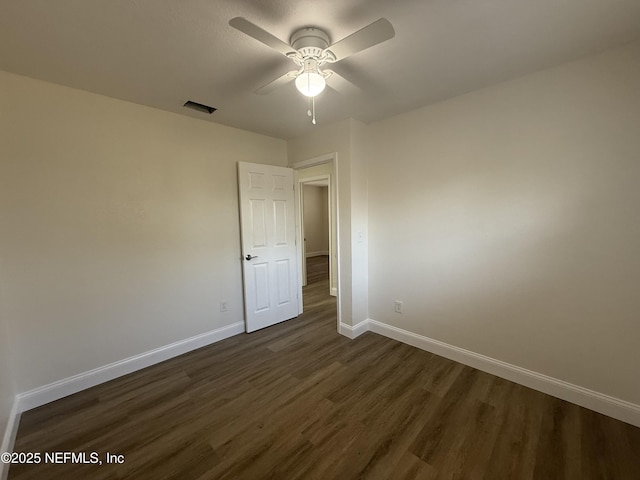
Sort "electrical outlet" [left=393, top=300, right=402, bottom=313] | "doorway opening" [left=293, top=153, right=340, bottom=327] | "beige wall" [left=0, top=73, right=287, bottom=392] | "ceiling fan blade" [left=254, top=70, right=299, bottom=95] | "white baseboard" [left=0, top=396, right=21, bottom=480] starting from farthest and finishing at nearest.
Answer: "doorway opening" [left=293, top=153, right=340, bottom=327]
"electrical outlet" [left=393, top=300, right=402, bottom=313]
"beige wall" [left=0, top=73, right=287, bottom=392]
"ceiling fan blade" [left=254, top=70, right=299, bottom=95]
"white baseboard" [left=0, top=396, right=21, bottom=480]

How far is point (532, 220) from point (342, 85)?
1.85 meters

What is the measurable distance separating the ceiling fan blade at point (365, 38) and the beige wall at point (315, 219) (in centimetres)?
702

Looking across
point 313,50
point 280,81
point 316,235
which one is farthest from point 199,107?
point 316,235

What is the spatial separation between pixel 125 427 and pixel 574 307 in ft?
10.9

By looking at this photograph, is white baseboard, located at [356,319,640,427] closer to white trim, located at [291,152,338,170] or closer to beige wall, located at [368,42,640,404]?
beige wall, located at [368,42,640,404]

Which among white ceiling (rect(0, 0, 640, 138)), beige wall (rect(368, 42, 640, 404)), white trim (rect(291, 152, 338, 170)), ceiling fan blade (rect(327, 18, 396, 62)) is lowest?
beige wall (rect(368, 42, 640, 404))

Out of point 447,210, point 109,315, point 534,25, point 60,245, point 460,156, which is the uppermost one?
point 534,25

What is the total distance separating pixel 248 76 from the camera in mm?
1966

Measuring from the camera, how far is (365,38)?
4.05 ft

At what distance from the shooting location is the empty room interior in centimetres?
148

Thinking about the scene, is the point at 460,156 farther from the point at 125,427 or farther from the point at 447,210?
the point at 125,427

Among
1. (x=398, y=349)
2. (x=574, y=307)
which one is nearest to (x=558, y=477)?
(x=574, y=307)

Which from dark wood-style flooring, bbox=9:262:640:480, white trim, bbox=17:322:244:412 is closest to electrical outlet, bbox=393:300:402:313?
dark wood-style flooring, bbox=9:262:640:480

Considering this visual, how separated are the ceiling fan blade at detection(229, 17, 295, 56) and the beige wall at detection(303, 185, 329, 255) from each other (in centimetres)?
701
